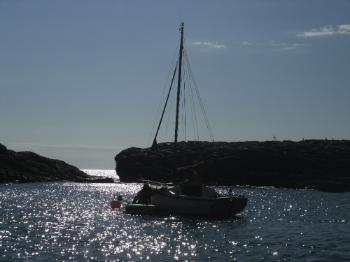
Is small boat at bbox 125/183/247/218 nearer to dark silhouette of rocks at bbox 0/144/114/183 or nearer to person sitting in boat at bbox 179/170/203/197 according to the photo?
person sitting in boat at bbox 179/170/203/197

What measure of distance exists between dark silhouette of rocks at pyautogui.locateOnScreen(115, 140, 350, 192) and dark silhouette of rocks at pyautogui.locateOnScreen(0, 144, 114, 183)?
2214cm

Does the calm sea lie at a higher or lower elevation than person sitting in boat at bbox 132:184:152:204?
lower

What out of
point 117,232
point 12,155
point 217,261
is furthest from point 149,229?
point 12,155

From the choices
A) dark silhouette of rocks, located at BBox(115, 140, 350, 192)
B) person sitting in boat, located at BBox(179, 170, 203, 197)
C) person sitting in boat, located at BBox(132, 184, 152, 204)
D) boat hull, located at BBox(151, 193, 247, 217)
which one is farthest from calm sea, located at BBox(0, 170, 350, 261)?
dark silhouette of rocks, located at BBox(115, 140, 350, 192)

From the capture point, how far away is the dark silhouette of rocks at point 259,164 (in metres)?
139

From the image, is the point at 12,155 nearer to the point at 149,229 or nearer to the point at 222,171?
the point at 222,171

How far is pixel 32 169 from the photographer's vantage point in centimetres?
16338

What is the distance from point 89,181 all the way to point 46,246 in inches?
5364

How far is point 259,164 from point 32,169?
60.3 m

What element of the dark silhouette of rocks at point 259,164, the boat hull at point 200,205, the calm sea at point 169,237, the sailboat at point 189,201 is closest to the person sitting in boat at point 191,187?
the sailboat at point 189,201

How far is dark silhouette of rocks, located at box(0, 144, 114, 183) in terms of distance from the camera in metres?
156

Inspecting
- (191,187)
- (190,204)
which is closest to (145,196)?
(191,187)

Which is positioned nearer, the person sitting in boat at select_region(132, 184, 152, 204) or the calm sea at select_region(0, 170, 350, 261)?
the calm sea at select_region(0, 170, 350, 261)

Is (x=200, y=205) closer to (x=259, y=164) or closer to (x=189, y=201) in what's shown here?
(x=189, y=201)
